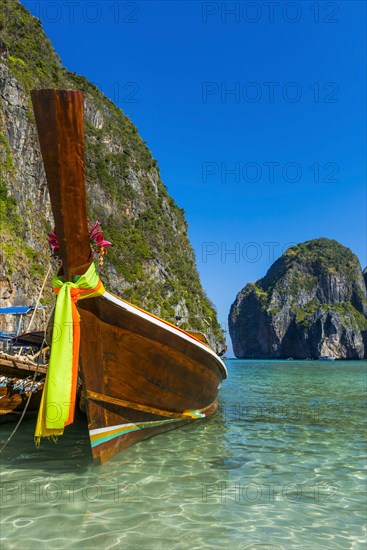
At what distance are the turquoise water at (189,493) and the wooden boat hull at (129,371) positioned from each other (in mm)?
463

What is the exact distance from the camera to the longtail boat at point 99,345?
3.95 meters

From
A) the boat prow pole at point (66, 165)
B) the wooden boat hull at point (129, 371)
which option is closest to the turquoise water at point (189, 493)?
the wooden boat hull at point (129, 371)

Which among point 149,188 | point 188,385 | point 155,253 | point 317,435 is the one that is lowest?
point 317,435

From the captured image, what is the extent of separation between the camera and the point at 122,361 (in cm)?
626

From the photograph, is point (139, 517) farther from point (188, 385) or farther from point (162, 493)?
point (188, 385)

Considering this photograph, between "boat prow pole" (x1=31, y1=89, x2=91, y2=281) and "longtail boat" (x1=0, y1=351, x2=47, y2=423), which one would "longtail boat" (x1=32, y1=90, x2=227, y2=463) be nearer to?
"boat prow pole" (x1=31, y1=89, x2=91, y2=281)

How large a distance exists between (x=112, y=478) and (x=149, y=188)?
67.3 metres

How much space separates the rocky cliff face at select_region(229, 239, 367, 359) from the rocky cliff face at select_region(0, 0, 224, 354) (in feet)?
249

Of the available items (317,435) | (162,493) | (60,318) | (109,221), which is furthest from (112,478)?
(109,221)

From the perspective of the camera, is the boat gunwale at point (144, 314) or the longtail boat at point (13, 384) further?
the longtail boat at point (13, 384)

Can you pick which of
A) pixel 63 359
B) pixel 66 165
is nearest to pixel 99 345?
pixel 63 359

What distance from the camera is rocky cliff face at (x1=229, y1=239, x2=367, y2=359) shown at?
5241 inches

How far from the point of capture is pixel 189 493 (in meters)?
4.91

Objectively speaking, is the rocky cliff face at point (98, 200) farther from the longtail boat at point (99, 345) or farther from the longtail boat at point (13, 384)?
the longtail boat at point (99, 345)
